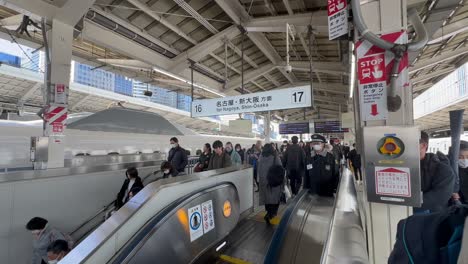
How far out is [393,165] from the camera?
1.76 metres

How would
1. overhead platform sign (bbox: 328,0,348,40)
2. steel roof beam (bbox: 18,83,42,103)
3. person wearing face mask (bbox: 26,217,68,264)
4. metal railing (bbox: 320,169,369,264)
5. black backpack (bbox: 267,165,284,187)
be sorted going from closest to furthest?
1. metal railing (bbox: 320,169,369,264)
2. overhead platform sign (bbox: 328,0,348,40)
3. person wearing face mask (bbox: 26,217,68,264)
4. black backpack (bbox: 267,165,284,187)
5. steel roof beam (bbox: 18,83,42,103)

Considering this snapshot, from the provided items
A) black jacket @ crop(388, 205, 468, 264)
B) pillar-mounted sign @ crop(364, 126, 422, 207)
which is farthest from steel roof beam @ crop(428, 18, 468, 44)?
black jacket @ crop(388, 205, 468, 264)

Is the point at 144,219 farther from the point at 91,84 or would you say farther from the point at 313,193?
the point at 91,84

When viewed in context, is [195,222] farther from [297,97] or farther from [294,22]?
[294,22]

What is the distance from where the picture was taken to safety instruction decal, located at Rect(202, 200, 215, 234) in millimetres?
3129

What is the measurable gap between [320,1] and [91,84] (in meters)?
11.1

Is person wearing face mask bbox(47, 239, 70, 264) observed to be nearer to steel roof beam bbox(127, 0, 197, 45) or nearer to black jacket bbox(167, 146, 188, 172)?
black jacket bbox(167, 146, 188, 172)

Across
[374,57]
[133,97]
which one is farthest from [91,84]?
[374,57]

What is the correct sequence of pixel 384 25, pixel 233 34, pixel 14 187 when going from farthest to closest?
1. pixel 233 34
2. pixel 14 187
3. pixel 384 25

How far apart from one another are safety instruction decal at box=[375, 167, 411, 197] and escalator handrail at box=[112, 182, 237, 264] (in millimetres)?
1818

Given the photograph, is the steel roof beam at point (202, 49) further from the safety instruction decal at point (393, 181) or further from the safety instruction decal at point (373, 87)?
the safety instruction decal at point (393, 181)

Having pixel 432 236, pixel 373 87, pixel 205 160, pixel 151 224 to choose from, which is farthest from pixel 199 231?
pixel 205 160

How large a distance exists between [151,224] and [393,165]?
2.01 metres

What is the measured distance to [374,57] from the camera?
1921 mm
